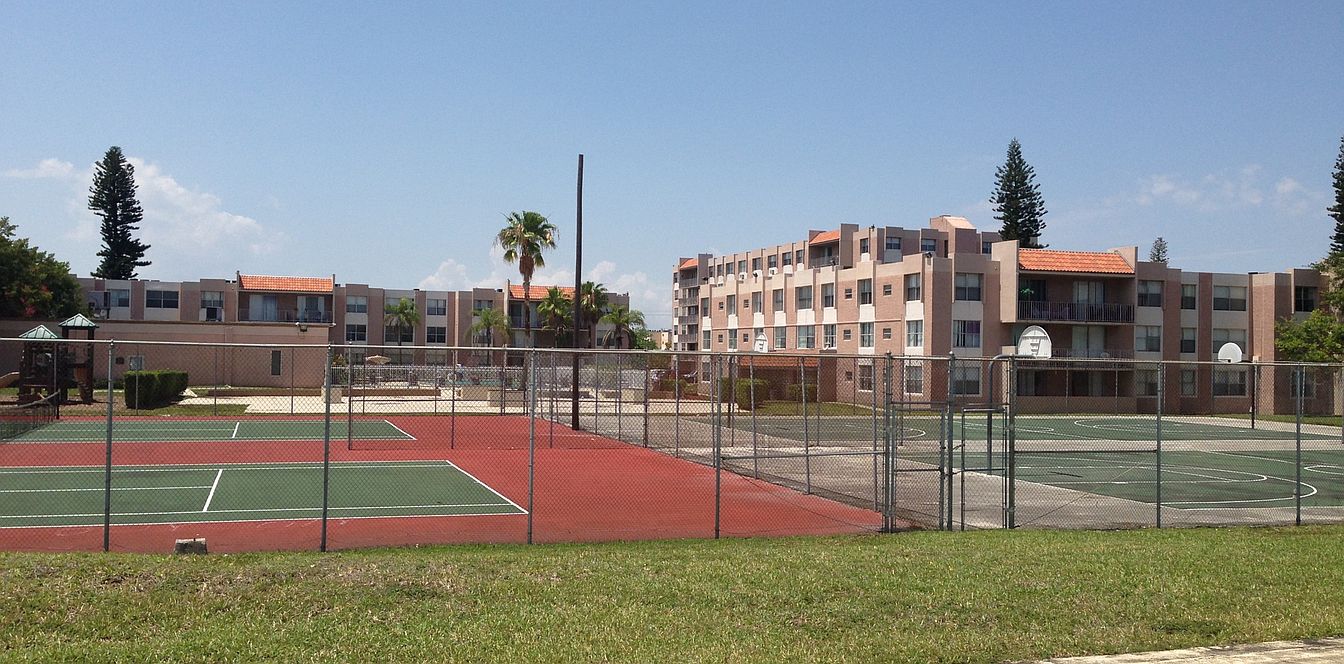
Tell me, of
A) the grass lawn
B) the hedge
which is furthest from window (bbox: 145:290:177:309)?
the grass lawn

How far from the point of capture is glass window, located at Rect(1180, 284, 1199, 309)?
64.2 metres

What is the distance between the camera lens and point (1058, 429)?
42.9 metres

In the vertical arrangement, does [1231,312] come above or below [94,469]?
above

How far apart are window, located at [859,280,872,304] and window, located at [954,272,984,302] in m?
6.38

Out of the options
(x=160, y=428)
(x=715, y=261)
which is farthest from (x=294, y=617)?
(x=715, y=261)

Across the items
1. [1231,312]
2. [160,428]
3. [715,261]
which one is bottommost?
[160,428]

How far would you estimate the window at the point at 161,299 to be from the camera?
9550cm

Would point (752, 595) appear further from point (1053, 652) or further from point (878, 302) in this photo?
point (878, 302)

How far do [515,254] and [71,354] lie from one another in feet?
68.7

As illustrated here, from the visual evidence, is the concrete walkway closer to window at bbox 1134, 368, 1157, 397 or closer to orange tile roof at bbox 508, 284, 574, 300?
window at bbox 1134, 368, 1157, 397

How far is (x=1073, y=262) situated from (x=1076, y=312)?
9.96 ft

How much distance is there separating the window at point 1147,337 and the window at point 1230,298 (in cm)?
488

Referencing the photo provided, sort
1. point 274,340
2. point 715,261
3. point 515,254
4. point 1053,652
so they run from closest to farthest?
point 1053,652, point 515,254, point 274,340, point 715,261

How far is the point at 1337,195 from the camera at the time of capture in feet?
262
